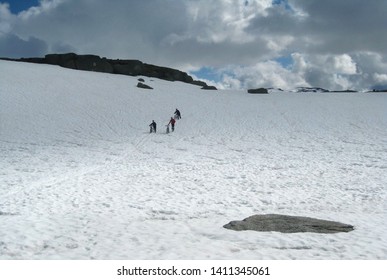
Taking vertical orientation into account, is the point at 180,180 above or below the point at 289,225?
above

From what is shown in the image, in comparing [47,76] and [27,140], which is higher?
[47,76]

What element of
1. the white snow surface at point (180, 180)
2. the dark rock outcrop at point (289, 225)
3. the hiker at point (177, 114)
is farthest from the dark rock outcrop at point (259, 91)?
the dark rock outcrop at point (289, 225)

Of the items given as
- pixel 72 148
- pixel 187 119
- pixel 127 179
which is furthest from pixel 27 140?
pixel 187 119

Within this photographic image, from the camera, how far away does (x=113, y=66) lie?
8194 cm

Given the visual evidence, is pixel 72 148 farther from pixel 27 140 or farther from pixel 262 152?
pixel 262 152

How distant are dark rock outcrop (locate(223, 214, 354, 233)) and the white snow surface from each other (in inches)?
14.0

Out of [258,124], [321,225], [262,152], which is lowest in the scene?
[321,225]

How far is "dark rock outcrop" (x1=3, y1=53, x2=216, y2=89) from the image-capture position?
78.2m

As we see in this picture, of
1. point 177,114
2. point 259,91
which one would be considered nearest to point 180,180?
point 177,114

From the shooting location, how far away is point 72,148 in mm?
25219

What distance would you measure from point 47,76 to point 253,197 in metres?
53.3

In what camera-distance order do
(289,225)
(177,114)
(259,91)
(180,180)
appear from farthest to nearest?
1. (259,91)
2. (177,114)
3. (180,180)
4. (289,225)

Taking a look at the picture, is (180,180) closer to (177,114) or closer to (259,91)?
(177,114)

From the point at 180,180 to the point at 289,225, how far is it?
7.50 m
